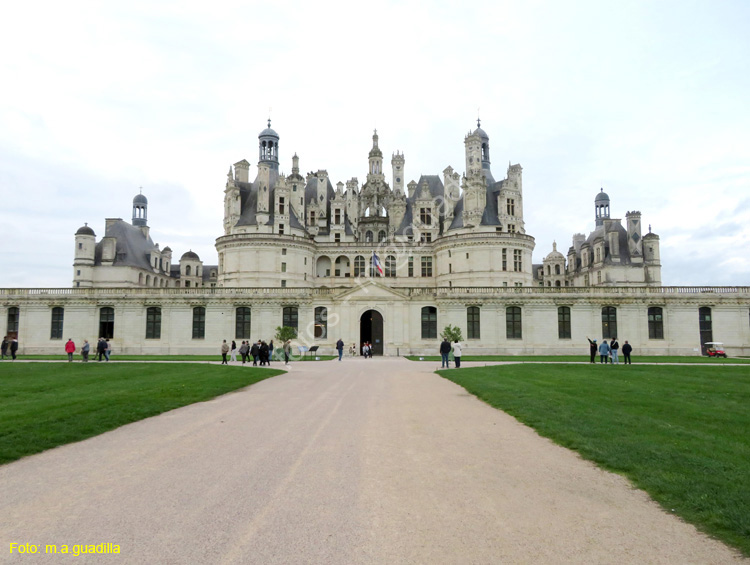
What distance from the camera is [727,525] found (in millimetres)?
5777

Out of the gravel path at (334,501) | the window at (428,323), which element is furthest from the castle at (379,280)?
the gravel path at (334,501)

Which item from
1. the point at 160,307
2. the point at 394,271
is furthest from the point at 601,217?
the point at 160,307

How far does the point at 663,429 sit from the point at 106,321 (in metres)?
54.6

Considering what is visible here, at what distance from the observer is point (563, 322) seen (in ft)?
172

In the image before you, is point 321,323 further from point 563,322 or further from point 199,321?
point 563,322

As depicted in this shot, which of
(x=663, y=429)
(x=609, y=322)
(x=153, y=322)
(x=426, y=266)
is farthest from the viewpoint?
(x=426, y=266)

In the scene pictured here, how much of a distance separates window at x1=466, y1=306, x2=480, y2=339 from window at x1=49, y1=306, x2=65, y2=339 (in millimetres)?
43181

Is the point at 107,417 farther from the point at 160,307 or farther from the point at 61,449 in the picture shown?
the point at 160,307

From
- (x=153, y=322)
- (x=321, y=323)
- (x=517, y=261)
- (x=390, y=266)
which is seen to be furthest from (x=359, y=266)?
(x=153, y=322)

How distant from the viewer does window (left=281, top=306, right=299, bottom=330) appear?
5241cm

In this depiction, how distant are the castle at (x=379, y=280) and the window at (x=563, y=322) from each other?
15 cm

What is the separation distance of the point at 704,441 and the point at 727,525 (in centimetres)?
501

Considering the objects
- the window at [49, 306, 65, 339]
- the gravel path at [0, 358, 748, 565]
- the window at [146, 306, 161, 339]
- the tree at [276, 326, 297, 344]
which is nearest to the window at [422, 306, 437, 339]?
the tree at [276, 326, 297, 344]

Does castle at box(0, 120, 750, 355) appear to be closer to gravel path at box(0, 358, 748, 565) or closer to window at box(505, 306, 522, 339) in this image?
window at box(505, 306, 522, 339)
